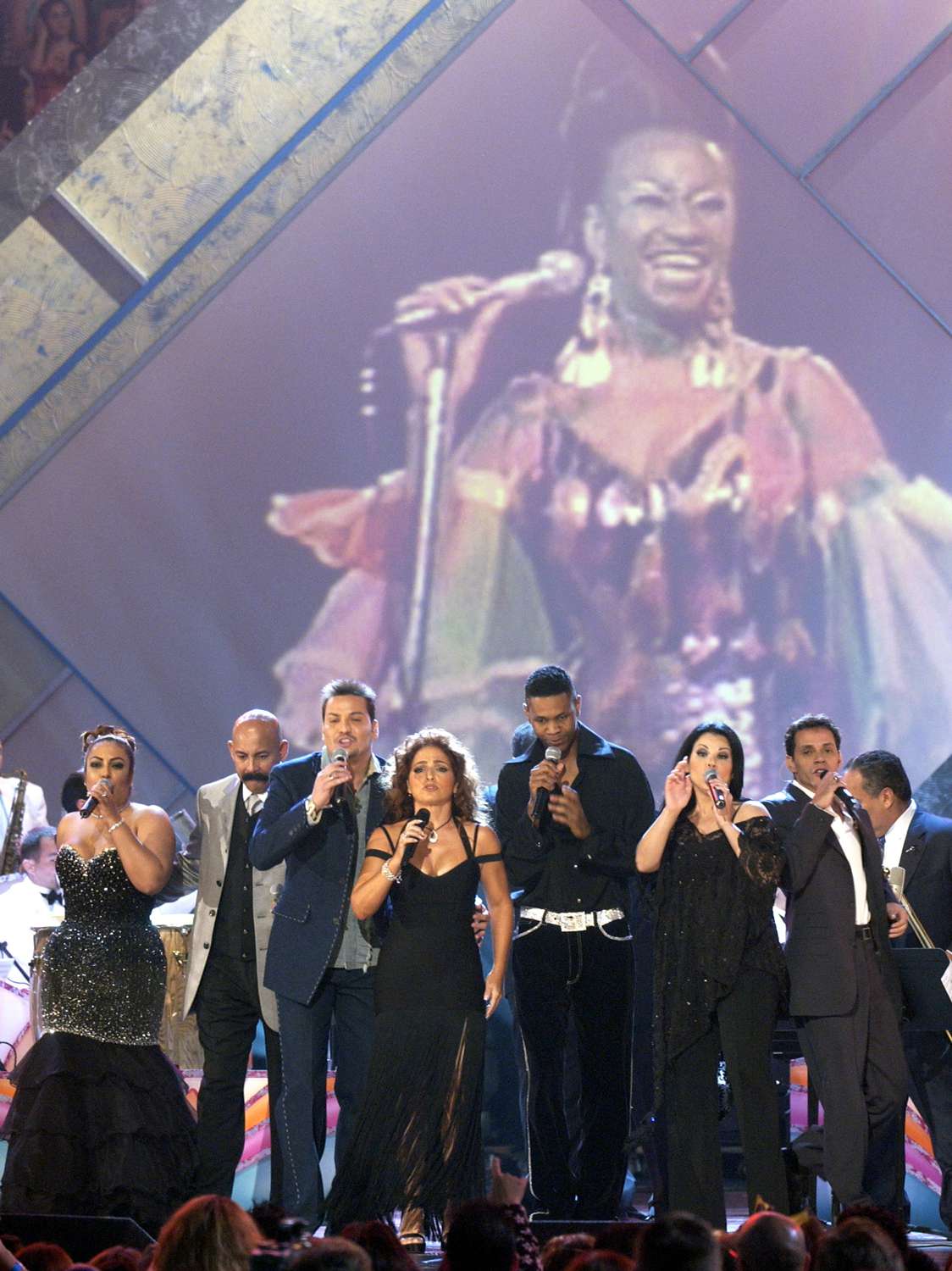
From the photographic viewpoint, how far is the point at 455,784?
14.0ft

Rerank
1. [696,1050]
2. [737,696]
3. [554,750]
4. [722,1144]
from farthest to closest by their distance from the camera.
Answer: [737,696] → [722,1144] → [554,750] → [696,1050]

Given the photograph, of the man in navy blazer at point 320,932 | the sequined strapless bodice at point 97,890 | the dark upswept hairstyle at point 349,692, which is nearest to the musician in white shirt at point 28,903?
the sequined strapless bodice at point 97,890

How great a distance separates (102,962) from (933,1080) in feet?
7.39

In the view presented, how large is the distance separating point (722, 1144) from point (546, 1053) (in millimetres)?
1085

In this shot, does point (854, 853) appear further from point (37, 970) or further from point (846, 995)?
point (37, 970)

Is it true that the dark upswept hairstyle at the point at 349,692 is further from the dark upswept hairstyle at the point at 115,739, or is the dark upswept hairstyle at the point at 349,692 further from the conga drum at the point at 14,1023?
the conga drum at the point at 14,1023

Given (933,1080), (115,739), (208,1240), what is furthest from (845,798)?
(208,1240)

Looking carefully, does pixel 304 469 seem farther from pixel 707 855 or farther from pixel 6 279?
pixel 707 855

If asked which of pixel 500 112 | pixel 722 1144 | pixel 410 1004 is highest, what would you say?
pixel 500 112

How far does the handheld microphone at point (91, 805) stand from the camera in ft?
14.6

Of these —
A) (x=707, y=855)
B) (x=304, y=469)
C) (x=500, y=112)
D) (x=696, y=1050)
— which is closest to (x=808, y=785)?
(x=707, y=855)

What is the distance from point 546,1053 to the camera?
169 inches

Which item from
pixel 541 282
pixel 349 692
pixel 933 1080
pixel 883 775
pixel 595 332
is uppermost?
pixel 541 282

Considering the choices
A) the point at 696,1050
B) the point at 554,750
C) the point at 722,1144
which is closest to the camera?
the point at 696,1050
